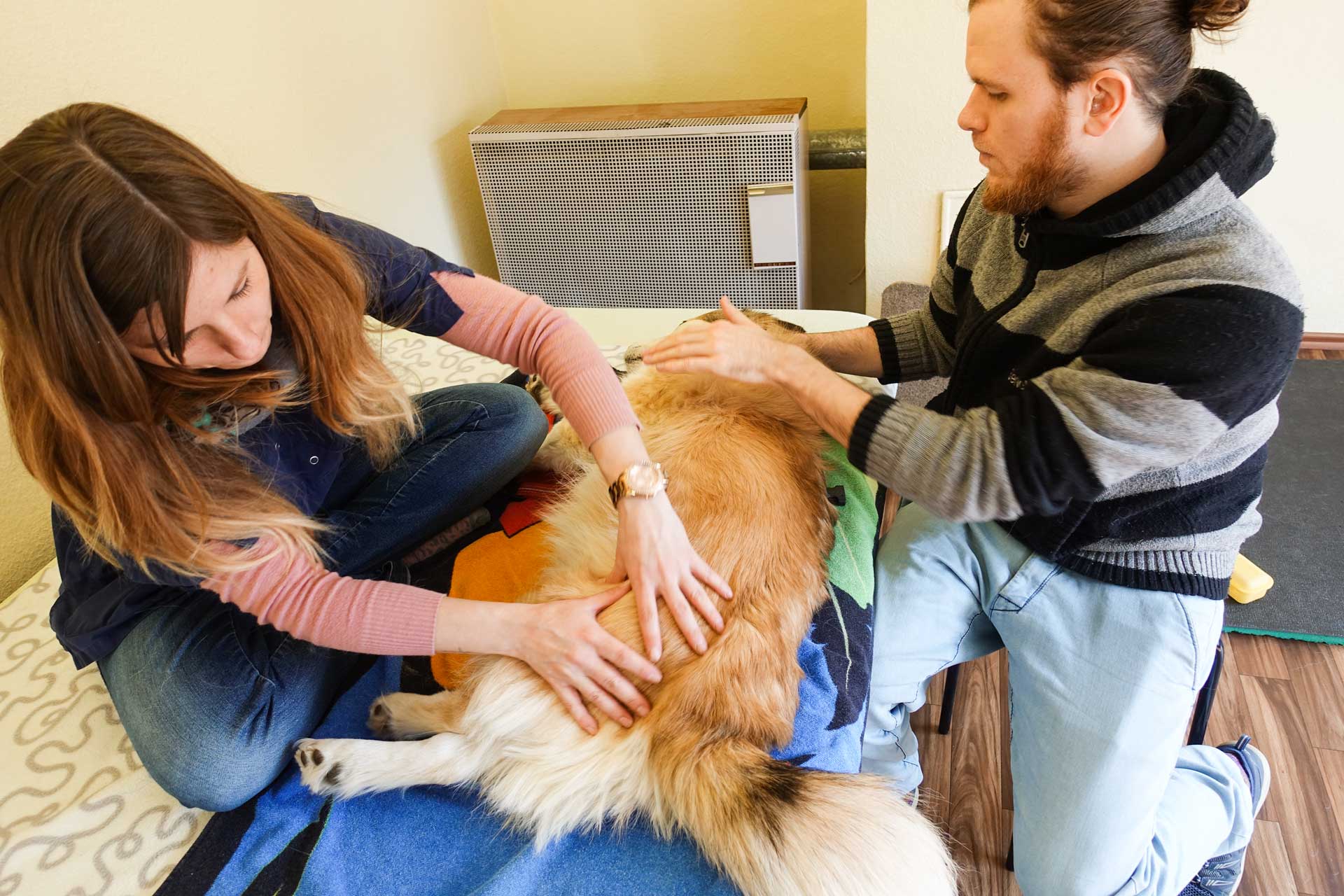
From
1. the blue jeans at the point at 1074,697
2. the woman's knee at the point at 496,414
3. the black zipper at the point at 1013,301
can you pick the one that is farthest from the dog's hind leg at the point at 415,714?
the black zipper at the point at 1013,301

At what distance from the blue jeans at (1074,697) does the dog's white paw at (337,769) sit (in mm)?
690

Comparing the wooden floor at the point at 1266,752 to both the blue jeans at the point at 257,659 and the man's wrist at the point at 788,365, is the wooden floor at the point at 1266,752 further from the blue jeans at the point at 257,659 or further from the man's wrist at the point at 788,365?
the blue jeans at the point at 257,659

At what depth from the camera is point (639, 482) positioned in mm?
1062

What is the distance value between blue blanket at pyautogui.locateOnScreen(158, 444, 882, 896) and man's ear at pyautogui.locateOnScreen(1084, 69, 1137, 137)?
0.67 metres

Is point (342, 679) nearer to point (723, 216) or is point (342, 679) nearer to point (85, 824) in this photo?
point (85, 824)

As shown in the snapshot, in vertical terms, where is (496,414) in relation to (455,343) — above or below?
below

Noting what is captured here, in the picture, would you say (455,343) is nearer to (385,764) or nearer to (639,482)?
(639,482)

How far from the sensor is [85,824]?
1045 millimetres

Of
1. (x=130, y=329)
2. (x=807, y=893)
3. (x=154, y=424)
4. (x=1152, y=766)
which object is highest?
(x=130, y=329)

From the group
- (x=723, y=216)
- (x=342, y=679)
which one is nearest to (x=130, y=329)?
(x=342, y=679)

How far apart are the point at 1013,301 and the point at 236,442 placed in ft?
3.39

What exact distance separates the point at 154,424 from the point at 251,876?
1.80 feet

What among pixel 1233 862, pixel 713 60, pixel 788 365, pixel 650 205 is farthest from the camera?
pixel 713 60

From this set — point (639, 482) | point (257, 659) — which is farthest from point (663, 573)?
point (257, 659)
